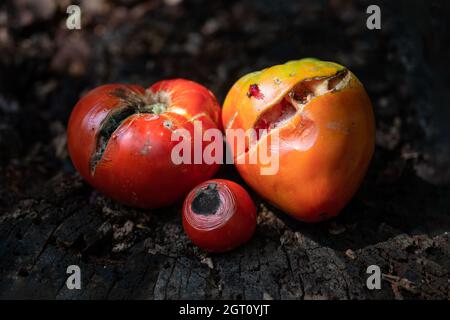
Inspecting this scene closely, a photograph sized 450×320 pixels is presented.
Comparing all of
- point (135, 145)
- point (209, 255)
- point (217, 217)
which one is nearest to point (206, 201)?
point (217, 217)

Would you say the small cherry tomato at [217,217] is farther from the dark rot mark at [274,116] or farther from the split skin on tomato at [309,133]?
the dark rot mark at [274,116]

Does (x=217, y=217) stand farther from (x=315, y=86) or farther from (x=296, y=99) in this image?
(x=315, y=86)

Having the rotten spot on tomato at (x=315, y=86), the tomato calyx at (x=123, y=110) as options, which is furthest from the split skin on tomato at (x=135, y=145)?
the rotten spot on tomato at (x=315, y=86)

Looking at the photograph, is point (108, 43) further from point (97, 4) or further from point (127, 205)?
point (127, 205)

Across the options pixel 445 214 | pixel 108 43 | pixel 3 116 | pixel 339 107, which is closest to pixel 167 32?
pixel 108 43

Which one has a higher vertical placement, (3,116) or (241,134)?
(241,134)

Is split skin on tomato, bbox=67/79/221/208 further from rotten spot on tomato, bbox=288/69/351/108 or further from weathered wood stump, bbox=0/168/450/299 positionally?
rotten spot on tomato, bbox=288/69/351/108
